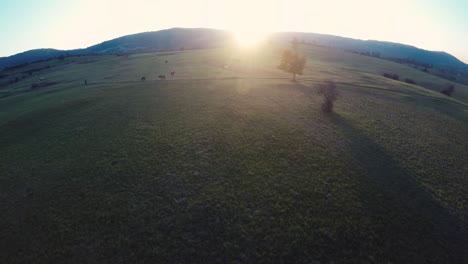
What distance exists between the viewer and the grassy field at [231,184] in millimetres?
20000

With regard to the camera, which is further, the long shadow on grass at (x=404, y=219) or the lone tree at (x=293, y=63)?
the lone tree at (x=293, y=63)

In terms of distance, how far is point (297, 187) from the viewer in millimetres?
25703

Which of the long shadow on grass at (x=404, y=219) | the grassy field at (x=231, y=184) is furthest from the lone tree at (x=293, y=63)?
the long shadow on grass at (x=404, y=219)

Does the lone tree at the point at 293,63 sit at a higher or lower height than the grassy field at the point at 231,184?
higher

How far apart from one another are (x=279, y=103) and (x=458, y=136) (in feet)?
92.4

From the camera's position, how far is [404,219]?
899 inches

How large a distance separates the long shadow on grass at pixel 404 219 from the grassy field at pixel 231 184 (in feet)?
0.35

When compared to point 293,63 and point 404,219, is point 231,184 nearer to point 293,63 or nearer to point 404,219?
point 404,219

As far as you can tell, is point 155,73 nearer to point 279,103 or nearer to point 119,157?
point 279,103

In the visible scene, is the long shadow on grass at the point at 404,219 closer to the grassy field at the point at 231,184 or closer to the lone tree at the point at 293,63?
the grassy field at the point at 231,184

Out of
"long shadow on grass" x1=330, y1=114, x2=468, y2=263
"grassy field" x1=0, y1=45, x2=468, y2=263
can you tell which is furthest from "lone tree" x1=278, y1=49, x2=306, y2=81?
"long shadow on grass" x1=330, y1=114, x2=468, y2=263

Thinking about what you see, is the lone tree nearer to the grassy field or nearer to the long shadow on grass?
the grassy field

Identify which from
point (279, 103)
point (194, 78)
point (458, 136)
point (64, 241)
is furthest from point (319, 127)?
point (194, 78)

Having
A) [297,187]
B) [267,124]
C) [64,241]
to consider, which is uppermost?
[267,124]
